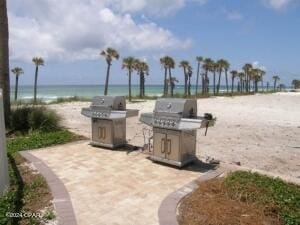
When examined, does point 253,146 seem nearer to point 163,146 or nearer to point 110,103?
point 163,146

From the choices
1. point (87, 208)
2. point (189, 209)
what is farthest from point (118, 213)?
point (189, 209)

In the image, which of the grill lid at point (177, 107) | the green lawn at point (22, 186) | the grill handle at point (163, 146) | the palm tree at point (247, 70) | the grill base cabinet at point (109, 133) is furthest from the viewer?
the palm tree at point (247, 70)

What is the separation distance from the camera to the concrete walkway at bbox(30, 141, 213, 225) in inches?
198

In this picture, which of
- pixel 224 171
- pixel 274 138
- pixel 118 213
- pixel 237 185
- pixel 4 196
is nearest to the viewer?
pixel 118 213

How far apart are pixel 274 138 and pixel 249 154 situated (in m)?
3.23

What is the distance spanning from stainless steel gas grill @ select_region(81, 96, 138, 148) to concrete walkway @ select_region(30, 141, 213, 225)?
0.28 metres

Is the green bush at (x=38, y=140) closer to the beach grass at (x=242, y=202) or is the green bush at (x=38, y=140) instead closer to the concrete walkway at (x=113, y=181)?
the concrete walkway at (x=113, y=181)

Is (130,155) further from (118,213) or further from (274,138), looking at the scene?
(274,138)

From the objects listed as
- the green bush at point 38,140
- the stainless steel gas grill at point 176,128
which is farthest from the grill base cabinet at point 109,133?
the stainless steel gas grill at point 176,128

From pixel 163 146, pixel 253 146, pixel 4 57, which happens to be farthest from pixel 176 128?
pixel 4 57

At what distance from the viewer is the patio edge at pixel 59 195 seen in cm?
480

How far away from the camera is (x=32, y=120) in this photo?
37.4 feet

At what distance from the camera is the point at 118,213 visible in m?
5.04

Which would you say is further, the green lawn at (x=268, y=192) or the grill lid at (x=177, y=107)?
the grill lid at (x=177, y=107)
